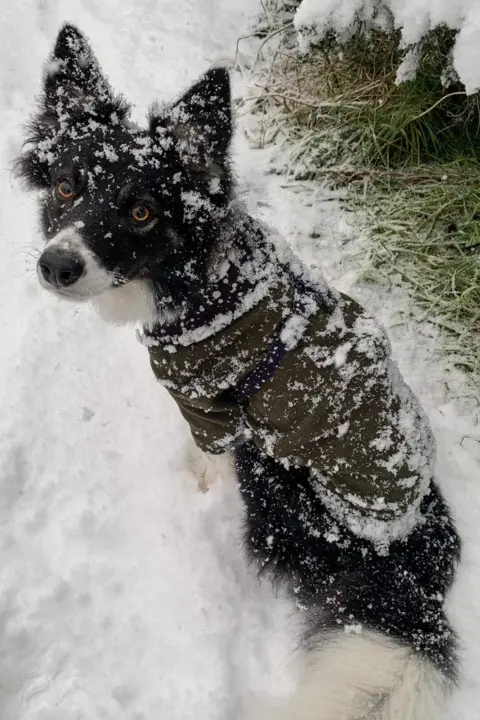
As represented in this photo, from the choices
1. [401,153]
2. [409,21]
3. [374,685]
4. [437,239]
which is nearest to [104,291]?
[374,685]

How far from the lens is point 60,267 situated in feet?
6.46

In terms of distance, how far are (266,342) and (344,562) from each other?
1.06 metres

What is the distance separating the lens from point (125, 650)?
8.32ft

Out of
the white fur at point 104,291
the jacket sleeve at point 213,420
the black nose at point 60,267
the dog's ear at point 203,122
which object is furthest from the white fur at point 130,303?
the dog's ear at point 203,122

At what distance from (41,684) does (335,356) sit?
1.94 meters

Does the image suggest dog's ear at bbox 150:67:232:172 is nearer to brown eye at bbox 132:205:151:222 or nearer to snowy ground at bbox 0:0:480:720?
brown eye at bbox 132:205:151:222

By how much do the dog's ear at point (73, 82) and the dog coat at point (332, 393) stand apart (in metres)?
1.01

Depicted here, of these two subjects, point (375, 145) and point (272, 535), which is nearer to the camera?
point (272, 535)

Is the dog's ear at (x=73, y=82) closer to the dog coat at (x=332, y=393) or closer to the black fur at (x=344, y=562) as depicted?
the dog coat at (x=332, y=393)

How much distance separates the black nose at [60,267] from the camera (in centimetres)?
197

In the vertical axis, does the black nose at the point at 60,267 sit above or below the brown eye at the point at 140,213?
below

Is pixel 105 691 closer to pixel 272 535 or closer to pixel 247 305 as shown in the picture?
pixel 272 535

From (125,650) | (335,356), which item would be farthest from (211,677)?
(335,356)

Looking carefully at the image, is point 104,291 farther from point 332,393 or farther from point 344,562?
point 344,562
